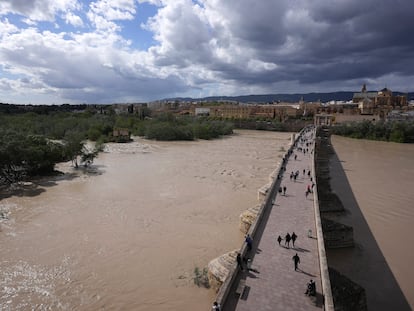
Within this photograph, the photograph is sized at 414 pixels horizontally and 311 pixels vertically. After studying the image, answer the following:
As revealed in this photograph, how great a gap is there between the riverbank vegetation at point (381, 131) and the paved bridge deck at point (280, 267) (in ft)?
170

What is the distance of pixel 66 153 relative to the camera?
2817 centimetres

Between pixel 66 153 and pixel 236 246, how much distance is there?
20202 millimetres

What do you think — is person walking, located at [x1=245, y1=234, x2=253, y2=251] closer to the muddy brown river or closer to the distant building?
the muddy brown river

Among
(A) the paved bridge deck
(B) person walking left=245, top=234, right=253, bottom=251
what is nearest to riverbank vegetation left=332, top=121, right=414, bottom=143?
(A) the paved bridge deck

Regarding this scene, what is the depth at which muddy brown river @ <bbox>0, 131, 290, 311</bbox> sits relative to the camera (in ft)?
32.4

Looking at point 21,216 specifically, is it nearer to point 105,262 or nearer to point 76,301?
point 105,262

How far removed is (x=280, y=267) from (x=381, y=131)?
6015 centimetres

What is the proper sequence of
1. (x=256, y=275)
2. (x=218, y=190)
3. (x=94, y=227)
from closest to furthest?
1. (x=256, y=275)
2. (x=94, y=227)
3. (x=218, y=190)

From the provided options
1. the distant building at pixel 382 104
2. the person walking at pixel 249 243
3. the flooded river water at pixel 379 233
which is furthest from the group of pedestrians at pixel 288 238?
the distant building at pixel 382 104

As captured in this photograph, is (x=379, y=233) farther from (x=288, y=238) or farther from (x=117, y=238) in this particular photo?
(x=117, y=238)

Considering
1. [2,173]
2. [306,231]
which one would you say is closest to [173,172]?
[2,173]

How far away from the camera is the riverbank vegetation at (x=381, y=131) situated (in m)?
56.7

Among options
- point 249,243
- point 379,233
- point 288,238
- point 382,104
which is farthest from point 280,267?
point 382,104

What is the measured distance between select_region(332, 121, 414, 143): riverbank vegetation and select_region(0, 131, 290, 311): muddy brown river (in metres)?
41.9
